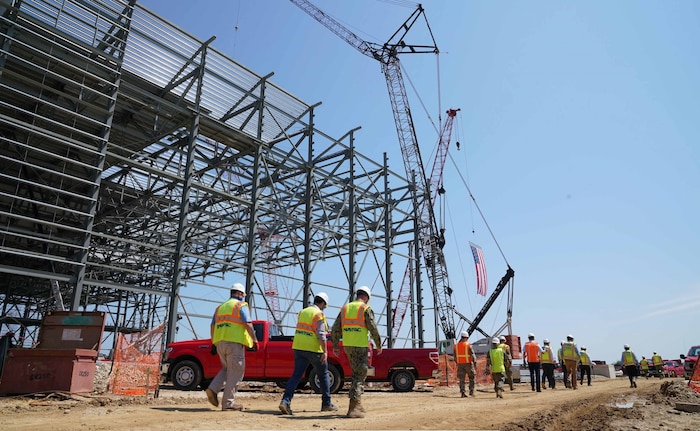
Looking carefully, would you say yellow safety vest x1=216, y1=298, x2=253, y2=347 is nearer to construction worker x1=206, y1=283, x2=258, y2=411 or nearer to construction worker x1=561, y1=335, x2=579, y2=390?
construction worker x1=206, y1=283, x2=258, y2=411

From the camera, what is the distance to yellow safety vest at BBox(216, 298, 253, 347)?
705cm

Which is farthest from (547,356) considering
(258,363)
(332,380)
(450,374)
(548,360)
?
(258,363)

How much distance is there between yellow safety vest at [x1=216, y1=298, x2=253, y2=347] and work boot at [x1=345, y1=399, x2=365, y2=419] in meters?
1.75

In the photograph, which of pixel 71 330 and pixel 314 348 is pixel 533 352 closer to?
pixel 314 348

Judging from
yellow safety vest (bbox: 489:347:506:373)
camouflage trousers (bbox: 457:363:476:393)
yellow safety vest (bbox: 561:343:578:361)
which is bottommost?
camouflage trousers (bbox: 457:363:476:393)

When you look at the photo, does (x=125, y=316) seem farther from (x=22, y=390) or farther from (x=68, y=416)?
(x=68, y=416)

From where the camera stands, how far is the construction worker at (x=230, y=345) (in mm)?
6941

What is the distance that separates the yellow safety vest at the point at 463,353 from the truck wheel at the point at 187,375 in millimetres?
7280

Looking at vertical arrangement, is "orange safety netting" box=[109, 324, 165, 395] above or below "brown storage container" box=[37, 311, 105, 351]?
below

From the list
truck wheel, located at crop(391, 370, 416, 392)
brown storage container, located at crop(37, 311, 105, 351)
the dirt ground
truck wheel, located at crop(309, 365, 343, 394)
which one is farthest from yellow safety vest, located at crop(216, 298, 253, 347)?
truck wheel, located at crop(391, 370, 416, 392)

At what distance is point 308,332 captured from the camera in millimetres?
7195

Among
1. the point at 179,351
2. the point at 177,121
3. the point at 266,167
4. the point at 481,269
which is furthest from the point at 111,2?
the point at 481,269

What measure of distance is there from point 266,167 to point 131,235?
44.4ft

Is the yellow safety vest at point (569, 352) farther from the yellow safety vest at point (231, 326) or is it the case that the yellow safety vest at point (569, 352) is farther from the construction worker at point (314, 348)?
the yellow safety vest at point (231, 326)
